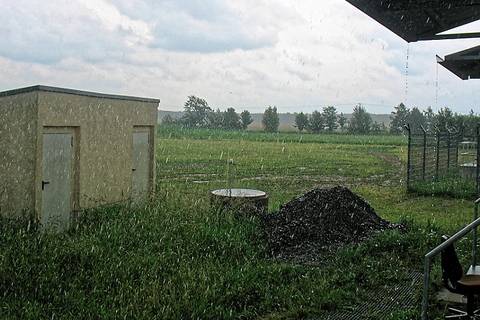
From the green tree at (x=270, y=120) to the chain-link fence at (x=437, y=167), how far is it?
7244 centimetres

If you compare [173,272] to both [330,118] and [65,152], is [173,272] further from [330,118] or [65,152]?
[330,118]

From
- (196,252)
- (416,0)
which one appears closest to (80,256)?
(196,252)

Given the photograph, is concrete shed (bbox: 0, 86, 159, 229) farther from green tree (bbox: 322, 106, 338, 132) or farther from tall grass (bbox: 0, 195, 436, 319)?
green tree (bbox: 322, 106, 338, 132)

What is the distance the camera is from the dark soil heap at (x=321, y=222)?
33.3 feet

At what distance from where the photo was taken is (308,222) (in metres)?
10.9

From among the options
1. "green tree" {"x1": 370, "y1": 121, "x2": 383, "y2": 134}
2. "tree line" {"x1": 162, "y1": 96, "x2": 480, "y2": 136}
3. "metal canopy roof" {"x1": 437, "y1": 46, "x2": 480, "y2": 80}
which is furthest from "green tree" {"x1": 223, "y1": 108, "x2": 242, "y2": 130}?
"metal canopy roof" {"x1": 437, "y1": 46, "x2": 480, "y2": 80}

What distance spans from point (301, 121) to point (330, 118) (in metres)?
5.17

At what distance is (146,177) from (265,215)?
363 cm

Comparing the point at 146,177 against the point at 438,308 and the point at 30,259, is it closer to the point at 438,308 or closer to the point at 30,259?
the point at 30,259

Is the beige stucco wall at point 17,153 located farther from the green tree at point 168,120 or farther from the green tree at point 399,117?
the green tree at point 399,117

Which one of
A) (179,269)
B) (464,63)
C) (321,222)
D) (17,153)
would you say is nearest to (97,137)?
(17,153)

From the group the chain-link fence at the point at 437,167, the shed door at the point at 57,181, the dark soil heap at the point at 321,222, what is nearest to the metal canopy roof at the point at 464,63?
the dark soil heap at the point at 321,222

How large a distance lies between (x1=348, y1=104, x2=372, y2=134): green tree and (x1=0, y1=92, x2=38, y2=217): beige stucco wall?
84266 millimetres

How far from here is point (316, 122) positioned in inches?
3652
